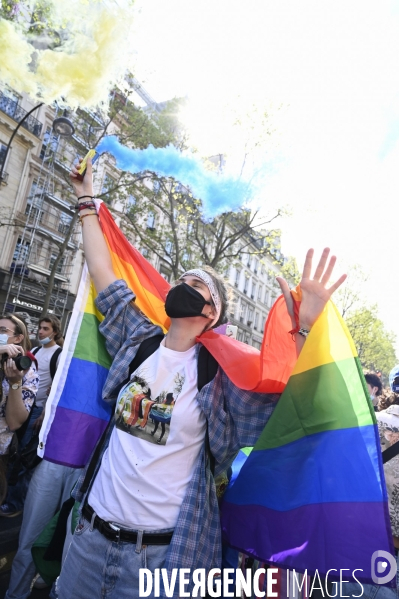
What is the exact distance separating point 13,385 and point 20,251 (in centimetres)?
2066

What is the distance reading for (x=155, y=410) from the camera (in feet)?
5.83

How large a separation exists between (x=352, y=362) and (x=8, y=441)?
287cm

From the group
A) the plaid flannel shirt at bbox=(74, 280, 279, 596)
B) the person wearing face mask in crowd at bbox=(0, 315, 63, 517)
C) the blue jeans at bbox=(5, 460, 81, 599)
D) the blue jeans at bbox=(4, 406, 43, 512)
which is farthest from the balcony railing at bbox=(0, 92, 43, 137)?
the plaid flannel shirt at bbox=(74, 280, 279, 596)

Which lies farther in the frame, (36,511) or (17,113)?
(17,113)

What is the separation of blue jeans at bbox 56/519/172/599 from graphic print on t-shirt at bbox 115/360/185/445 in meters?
0.40

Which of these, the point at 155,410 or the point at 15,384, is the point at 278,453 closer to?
the point at 155,410

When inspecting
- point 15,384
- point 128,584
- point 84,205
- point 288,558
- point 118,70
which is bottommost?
point 128,584

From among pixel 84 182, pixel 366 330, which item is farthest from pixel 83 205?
pixel 366 330

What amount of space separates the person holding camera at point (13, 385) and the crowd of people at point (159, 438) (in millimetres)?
1302

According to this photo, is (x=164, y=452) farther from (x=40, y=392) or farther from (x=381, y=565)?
(x=40, y=392)

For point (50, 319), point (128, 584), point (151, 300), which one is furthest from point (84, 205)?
point (50, 319)

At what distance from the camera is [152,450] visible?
5.65ft

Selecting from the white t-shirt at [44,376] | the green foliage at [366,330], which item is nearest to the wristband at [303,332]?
the white t-shirt at [44,376]

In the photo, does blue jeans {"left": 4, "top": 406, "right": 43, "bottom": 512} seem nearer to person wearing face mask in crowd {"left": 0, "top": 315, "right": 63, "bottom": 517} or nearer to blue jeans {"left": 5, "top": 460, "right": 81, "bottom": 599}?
person wearing face mask in crowd {"left": 0, "top": 315, "right": 63, "bottom": 517}
